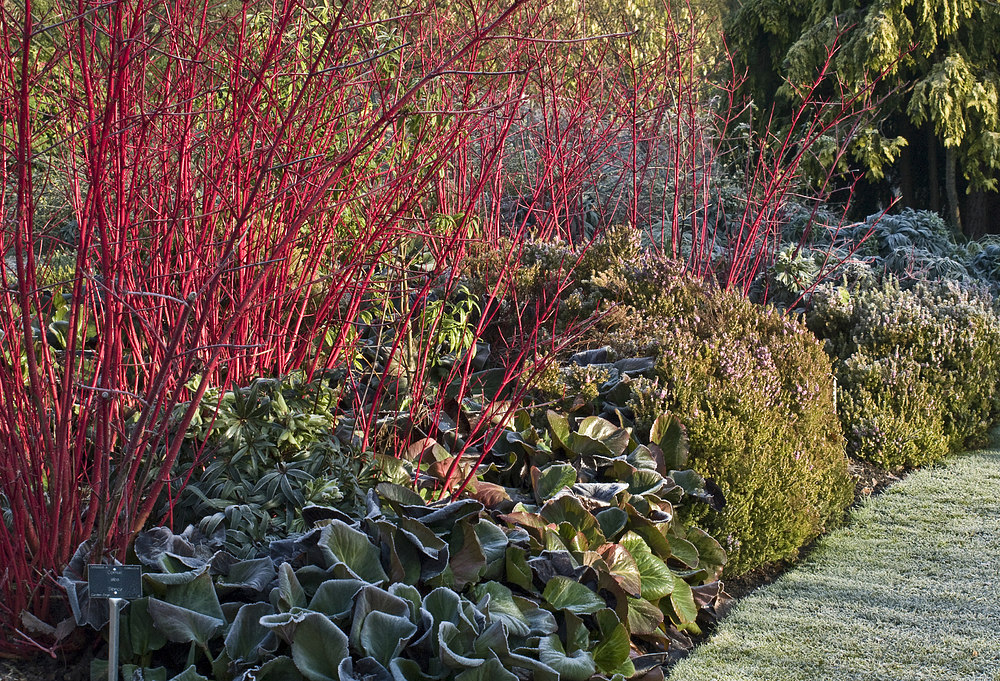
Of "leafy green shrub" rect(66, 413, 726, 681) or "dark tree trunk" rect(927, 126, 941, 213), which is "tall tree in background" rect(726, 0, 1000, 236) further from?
"leafy green shrub" rect(66, 413, 726, 681)

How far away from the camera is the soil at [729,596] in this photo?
2.14 metres

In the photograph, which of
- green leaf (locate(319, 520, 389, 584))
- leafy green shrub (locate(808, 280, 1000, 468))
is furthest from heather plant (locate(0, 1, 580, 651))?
leafy green shrub (locate(808, 280, 1000, 468))

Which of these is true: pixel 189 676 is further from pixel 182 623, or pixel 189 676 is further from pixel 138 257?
pixel 138 257

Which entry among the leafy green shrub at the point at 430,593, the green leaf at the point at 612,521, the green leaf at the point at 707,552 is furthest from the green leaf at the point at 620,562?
the green leaf at the point at 707,552

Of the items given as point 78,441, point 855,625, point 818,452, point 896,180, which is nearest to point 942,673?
point 855,625

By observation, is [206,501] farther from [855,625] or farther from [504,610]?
[855,625]

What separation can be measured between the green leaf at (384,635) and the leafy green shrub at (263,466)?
54 centimetres

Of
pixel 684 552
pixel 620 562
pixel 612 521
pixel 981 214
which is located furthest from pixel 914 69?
pixel 620 562

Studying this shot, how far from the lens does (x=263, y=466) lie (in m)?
2.67

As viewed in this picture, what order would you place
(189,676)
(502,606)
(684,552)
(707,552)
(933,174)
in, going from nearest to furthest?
(189,676), (502,606), (684,552), (707,552), (933,174)

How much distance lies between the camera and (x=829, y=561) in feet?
11.2

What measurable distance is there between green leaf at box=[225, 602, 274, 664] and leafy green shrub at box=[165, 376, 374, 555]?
33 cm

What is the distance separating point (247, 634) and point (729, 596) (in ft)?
5.96

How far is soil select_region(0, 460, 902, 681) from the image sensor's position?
2145 mm
